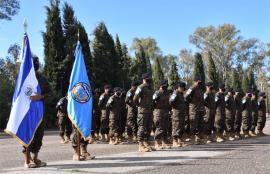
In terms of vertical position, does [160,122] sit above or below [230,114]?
below

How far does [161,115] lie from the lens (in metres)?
12.4

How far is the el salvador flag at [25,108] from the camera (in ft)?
29.5

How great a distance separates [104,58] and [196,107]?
821 inches

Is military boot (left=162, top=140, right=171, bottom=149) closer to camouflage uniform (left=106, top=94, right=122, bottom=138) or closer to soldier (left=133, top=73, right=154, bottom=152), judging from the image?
soldier (left=133, top=73, right=154, bottom=152)

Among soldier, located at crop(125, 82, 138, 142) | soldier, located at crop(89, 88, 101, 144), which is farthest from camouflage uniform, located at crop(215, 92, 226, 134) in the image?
soldier, located at crop(89, 88, 101, 144)

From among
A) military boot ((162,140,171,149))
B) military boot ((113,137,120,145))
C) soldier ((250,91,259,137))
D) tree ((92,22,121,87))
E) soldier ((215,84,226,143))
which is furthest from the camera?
tree ((92,22,121,87))

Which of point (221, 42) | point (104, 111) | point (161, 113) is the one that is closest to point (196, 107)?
point (161, 113)

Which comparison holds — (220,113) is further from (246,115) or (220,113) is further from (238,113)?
(246,115)

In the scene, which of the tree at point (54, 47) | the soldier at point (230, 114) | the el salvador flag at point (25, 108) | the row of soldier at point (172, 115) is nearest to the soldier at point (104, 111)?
the row of soldier at point (172, 115)

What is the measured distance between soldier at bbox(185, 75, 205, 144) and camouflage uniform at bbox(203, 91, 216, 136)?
60cm

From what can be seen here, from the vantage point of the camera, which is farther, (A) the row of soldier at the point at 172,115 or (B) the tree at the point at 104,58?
(B) the tree at the point at 104,58

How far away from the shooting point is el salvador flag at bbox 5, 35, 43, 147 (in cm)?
899

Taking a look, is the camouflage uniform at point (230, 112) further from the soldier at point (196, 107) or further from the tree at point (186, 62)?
the tree at point (186, 62)

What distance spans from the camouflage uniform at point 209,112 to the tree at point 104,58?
1909 centimetres
